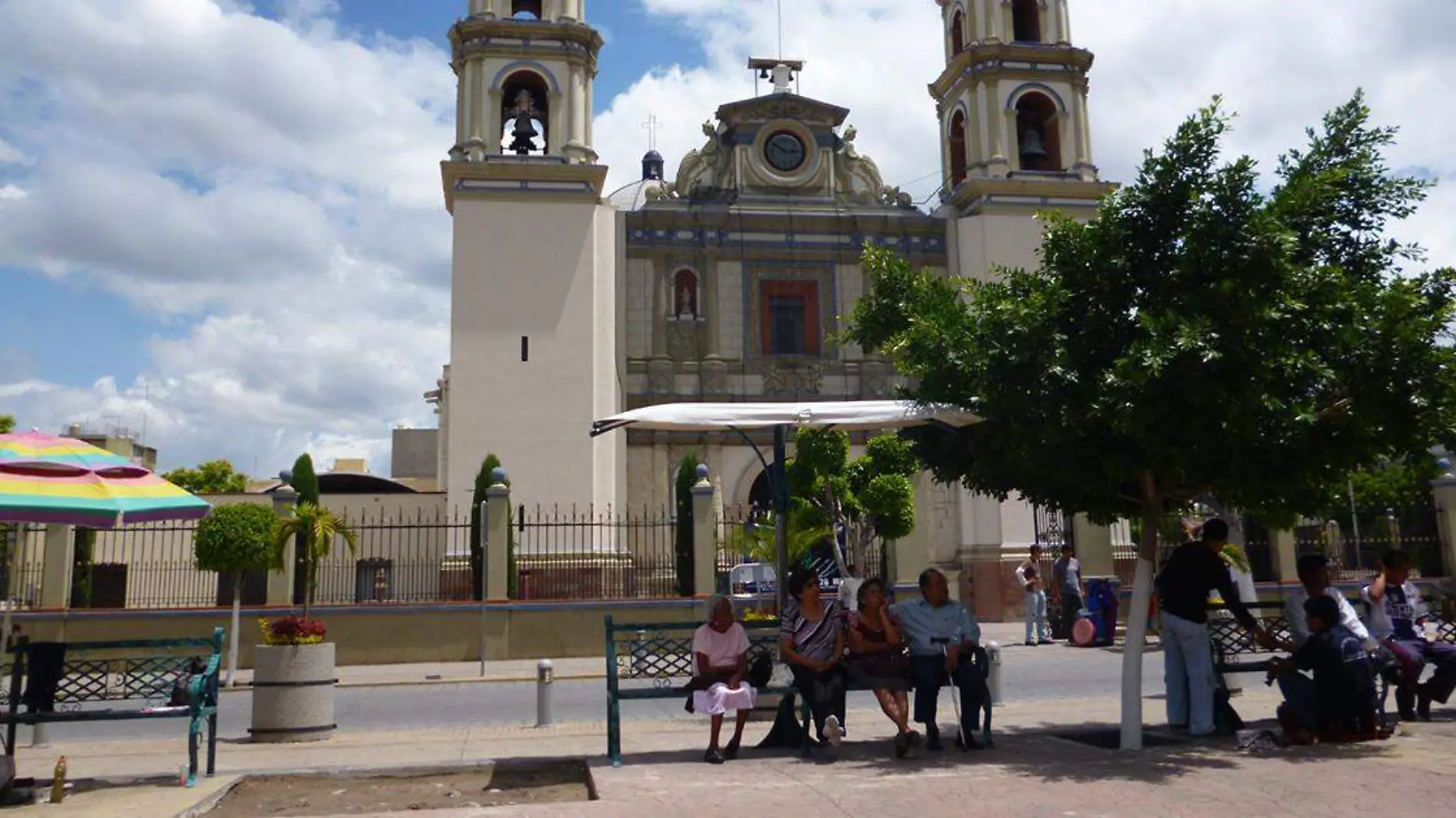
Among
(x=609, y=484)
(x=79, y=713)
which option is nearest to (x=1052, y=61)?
(x=609, y=484)

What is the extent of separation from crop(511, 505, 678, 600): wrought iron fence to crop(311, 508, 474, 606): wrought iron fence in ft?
3.77

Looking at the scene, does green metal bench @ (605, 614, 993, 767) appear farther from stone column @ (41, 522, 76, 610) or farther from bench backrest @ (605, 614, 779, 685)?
stone column @ (41, 522, 76, 610)

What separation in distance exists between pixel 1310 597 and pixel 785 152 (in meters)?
23.1

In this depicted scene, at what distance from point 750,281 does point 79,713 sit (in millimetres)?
22908

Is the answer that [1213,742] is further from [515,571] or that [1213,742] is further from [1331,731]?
[515,571]

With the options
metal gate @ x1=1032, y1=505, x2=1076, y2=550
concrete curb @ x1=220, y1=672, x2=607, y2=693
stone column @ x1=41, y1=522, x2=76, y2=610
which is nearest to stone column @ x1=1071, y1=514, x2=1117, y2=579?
metal gate @ x1=1032, y1=505, x2=1076, y2=550

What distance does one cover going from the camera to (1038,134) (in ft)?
93.3

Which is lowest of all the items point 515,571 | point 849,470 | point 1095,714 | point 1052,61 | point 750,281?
point 1095,714

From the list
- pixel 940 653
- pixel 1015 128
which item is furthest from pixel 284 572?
pixel 1015 128

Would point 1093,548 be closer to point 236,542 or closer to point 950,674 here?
point 236,542

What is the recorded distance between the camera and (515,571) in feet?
69.4

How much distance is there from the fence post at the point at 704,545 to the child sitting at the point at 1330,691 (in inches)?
481

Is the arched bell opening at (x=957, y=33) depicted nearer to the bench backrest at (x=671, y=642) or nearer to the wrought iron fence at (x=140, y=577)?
the wrought iron fence at (x=140, y=577)

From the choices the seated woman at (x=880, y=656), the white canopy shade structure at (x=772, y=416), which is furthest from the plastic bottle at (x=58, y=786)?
the seated woman at (x=880, y=656)
